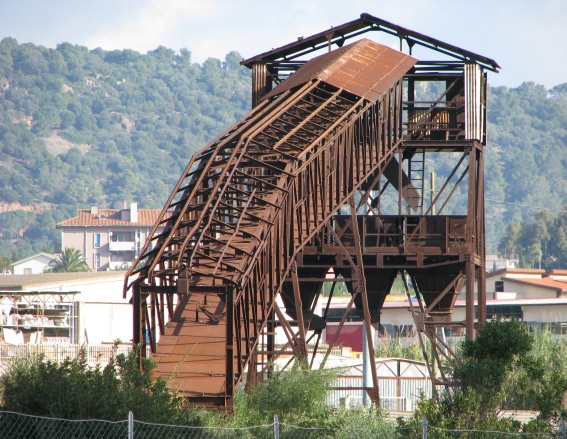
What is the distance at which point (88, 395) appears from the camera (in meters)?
22.2

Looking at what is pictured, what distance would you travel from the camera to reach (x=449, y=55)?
4044 cm

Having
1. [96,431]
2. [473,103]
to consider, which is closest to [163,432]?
[96,431]

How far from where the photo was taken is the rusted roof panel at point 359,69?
37.0 m

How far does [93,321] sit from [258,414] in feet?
110

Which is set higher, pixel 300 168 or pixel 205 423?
pixel 300 168

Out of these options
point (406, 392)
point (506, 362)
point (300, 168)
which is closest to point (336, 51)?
point (300, 168)

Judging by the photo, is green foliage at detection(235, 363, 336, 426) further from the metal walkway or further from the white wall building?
the white wall building

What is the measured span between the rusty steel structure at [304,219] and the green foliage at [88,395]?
3451mm

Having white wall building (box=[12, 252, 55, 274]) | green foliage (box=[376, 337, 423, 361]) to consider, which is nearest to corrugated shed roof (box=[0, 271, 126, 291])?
green foliage (box=[376, 337, 423, 361])

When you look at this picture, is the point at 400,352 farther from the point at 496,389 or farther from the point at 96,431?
the point at 96,431

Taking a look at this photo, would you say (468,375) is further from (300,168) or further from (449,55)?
(449,55)

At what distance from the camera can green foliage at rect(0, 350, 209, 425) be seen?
22.1 meters

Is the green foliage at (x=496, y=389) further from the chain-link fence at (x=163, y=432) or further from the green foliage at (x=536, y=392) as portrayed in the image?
the chain-link fence at (x=163, y=432)

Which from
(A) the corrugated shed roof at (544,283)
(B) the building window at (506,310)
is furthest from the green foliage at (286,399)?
(A) the corrugated shed roof at (544,283)
